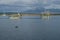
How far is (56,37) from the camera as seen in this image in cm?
→ 259

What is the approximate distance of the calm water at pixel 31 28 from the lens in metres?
2.55

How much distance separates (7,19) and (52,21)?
722 mm

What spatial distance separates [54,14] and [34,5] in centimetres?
35

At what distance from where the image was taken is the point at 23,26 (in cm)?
257

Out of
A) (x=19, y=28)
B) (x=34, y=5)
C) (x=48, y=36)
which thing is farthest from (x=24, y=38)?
(x=34, y=5)

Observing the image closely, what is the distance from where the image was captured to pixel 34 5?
2537 mm

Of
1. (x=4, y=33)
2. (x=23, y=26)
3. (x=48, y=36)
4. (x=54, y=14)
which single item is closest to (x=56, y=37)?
(x=48, y=36)

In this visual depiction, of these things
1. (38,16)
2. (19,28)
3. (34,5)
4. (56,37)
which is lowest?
(56,37)

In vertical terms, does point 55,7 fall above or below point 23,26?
above

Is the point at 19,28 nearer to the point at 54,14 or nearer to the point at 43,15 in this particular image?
the point at 43,15

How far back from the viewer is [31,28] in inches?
102

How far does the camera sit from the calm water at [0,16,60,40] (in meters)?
2.55

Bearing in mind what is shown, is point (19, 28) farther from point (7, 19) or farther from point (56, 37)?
point (56, 37)

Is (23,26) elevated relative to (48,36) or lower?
elevated
